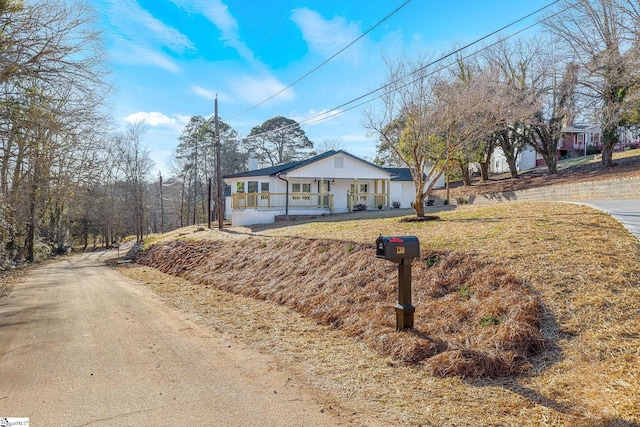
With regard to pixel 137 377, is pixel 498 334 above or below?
above

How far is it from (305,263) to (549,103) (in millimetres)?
24450

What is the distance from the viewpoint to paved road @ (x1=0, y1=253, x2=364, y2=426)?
3158 millimetres

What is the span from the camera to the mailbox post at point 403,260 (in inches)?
187

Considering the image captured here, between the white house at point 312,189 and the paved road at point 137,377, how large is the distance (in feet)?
51.9

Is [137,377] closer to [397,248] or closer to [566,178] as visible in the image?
[397,248]

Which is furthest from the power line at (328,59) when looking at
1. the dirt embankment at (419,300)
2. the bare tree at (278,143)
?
the bare tree at (278,143)

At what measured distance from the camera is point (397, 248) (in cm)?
475

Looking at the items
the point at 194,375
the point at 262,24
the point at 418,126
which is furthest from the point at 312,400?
the point at 262,24

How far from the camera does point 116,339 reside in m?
5.28

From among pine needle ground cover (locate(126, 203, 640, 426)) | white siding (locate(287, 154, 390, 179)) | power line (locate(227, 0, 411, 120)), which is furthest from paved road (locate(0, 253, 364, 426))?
white siding (locate(287, 154, 390, 179))

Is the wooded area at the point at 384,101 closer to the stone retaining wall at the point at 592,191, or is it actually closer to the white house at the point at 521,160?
the stone retaining wall at the point at 592,191

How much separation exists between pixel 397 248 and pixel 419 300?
1365 millimetres

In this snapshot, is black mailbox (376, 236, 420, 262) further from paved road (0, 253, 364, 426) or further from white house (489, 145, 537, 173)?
white house (489, 145, 537, 173)

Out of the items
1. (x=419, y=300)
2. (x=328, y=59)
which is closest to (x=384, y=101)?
(x=328, y=59)
